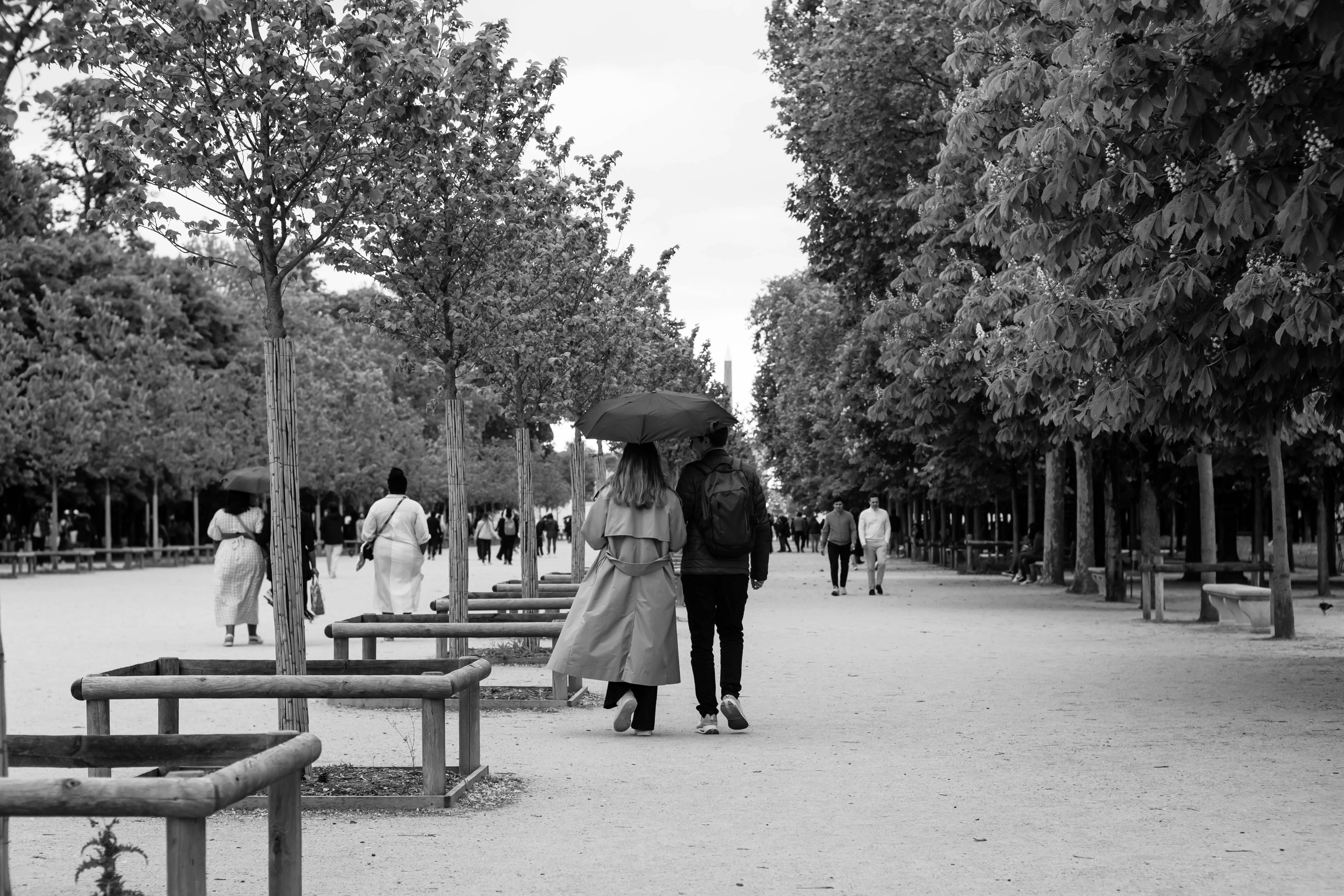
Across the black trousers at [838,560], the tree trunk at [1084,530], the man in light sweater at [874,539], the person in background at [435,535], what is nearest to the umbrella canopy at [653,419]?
the tree trunk at [1084,530]

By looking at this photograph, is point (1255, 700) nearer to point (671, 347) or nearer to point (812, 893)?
point (812, 893)

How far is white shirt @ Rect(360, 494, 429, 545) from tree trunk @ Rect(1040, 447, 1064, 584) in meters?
16.2

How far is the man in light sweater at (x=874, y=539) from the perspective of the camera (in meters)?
33.9

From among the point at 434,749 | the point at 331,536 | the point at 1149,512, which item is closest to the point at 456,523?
the point at 434,749

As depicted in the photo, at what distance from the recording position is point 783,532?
82.6m

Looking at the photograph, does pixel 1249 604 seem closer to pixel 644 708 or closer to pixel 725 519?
pixel 725 519

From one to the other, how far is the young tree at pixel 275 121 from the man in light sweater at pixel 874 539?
24.4 m

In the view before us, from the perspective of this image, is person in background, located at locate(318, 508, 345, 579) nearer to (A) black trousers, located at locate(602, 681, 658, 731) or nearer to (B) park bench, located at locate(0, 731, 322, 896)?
(A) black trousers, located at locate(602, 681, 658, 731)

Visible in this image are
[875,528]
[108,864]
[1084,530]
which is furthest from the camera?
[875,528]

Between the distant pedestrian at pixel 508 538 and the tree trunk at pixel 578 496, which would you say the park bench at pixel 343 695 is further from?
the distant pedestrian at pixel 508 538

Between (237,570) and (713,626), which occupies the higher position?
(237,570)

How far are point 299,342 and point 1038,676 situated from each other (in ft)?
212

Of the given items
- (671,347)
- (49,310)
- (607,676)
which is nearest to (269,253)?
(607,676)

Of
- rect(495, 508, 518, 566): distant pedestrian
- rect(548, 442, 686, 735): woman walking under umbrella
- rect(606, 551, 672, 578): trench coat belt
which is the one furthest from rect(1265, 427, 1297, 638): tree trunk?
rect(495, 508, 518, 566): distant pedestrian
